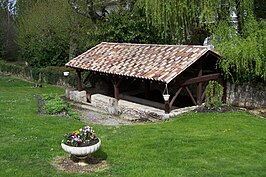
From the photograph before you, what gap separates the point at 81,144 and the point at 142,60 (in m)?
10.7

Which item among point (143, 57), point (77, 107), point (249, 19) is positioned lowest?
point (77, 107)

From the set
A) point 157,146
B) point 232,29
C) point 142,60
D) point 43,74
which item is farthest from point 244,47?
point 43,74

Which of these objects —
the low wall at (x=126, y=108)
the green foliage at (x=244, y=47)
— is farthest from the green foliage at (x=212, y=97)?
the low wall at (x=126, y=108)

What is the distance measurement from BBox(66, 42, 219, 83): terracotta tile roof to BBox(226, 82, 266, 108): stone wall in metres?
3.69

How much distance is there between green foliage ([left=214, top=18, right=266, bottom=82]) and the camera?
16.7m

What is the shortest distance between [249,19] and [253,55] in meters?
2.00

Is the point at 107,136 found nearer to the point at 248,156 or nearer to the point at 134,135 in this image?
the point at 134,135

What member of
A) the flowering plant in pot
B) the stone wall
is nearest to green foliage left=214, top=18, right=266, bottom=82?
the stone wall

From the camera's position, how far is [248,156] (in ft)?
35.0

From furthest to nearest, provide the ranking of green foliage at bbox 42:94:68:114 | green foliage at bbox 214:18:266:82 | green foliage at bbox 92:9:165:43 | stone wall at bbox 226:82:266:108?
green foliage at bbox 92:9:165:43 → stone wall at bbox 226:82:266:108 → green foliage at bbox 42:94:68:114 → green foliage at bbox 214:18:266:82

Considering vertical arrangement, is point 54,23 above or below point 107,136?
above

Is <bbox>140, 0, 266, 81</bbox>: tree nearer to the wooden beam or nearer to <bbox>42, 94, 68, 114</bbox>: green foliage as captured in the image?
the wooden beam

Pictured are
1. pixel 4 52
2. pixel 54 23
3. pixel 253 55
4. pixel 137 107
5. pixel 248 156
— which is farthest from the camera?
pixel 4 52

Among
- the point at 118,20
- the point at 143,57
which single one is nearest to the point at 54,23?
the point at 118,20
